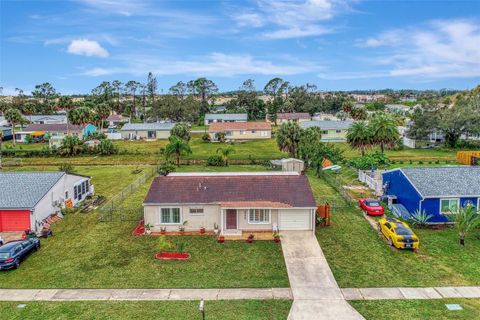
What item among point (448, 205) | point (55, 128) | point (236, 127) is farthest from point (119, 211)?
point (55, 128)

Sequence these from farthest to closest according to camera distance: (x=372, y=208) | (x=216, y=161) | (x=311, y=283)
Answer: (x=216, y=161) < (x=372, y=208) < (x=311, y=283)

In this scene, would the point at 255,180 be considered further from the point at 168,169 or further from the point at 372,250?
the point at 168,169

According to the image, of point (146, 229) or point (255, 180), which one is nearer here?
point (146, 229)

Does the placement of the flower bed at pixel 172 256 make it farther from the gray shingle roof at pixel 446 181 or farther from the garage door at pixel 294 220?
the gray shingle roof at pixel 446 181

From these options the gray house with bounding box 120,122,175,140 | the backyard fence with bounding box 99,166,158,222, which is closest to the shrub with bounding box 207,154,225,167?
the backyard fence with bounding box 99,166,158,222

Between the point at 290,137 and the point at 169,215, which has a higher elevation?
the point at 290,137

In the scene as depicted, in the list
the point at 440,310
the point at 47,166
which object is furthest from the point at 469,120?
the point at 47,166

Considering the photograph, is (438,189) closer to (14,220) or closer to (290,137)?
(290,137)

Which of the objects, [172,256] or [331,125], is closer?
[172,256]
